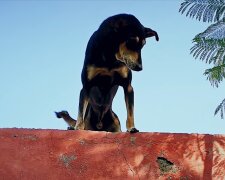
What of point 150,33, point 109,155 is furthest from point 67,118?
point 109,155

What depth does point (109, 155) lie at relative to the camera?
4.17m

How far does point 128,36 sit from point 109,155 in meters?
1.86

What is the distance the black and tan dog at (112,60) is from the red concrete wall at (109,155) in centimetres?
88

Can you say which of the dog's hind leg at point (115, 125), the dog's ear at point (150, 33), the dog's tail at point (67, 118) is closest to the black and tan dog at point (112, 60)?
the dog's ear at point (150, 33)

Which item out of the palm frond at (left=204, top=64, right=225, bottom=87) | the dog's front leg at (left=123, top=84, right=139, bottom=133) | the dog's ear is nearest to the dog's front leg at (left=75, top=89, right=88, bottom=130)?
the dog's front leg at (left=123, top=84, right=139, bottom=133)

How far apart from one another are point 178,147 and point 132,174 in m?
0.59

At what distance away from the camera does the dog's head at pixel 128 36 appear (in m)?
5.22

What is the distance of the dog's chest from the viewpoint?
5520 millimetres

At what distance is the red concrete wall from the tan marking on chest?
4.28 feet

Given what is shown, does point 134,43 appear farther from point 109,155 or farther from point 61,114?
point 61,114

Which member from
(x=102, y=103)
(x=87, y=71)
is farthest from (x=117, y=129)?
(x=87, y=71)

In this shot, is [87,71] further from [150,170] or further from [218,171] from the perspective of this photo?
[218,171]

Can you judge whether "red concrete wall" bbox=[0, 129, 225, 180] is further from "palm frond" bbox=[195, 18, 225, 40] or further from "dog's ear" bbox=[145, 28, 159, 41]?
"palm frond" bbox=[195, 18, 225, 40]

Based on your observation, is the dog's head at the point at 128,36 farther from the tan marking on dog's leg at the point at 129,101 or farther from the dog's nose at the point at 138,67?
the tan marking on dog's leg at the point at 129,101
